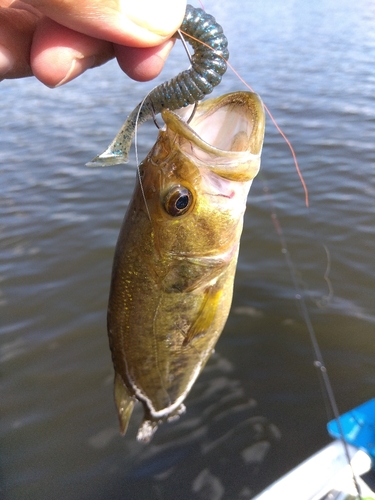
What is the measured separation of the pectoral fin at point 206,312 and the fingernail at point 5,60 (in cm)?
147

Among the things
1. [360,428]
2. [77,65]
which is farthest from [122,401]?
[360,428]

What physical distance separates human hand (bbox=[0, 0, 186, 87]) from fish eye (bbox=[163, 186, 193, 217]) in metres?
0.54

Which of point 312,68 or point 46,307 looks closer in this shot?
point 46,307

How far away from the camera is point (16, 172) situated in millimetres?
8477

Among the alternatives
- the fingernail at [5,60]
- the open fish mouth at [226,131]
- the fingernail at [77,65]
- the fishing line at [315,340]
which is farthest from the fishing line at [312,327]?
the fingernail at [5,60]

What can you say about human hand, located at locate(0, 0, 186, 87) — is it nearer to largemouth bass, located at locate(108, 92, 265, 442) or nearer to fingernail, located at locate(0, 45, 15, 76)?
fingernail, located at locate(0, 45, 15, 76)

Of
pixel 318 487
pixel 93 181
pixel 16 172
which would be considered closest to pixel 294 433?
pixel 318 487

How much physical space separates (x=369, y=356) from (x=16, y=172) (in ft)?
24.5

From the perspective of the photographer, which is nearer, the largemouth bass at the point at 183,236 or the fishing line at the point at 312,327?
the largemouth bass at the point at 183,236

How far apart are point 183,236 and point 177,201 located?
17 centimetres

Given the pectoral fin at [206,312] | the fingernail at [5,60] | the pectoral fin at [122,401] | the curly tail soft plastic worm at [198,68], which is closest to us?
the curly tail soft plastic worm at [198,68]

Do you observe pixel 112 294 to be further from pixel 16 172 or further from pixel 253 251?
pixel 16 172

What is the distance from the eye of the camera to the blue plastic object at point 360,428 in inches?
124

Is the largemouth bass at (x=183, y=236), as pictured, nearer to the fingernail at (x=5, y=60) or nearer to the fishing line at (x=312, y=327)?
the fingernail at (x=5, y=60)
